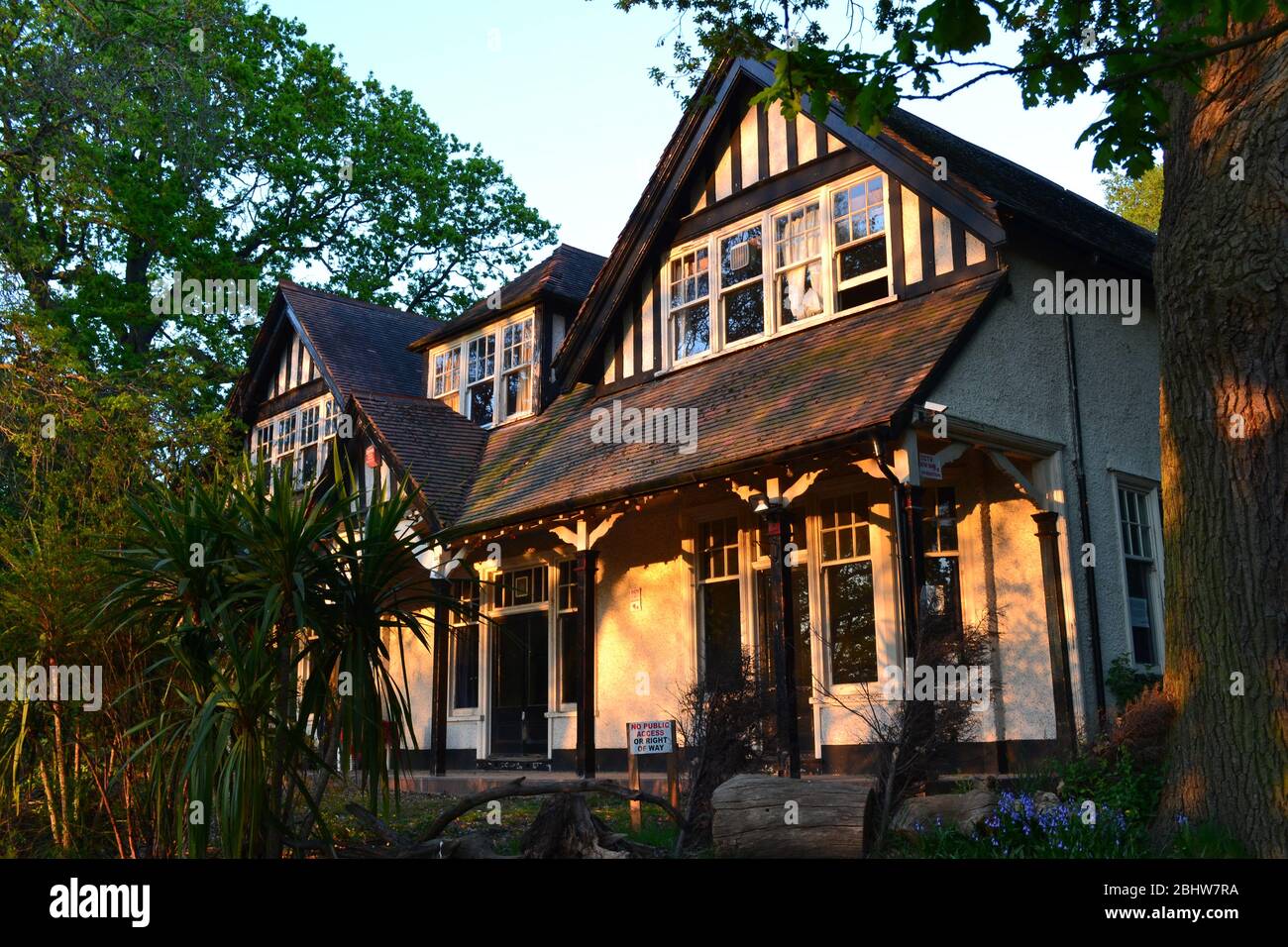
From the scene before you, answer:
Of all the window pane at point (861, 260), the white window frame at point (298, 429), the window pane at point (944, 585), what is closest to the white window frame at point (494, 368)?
the white window frame at point (298, 429)

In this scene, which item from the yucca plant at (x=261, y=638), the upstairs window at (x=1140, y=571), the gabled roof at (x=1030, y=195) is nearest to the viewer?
the yucca plant at (x=261, y=638)

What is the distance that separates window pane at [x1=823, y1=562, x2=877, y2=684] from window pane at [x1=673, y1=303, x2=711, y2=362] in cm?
368

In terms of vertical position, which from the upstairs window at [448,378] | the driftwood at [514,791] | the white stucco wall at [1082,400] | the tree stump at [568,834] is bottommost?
the tree stump at [568,834]

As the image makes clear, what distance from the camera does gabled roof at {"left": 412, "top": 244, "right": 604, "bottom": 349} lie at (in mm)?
18078

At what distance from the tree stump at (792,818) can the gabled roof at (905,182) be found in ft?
20.3

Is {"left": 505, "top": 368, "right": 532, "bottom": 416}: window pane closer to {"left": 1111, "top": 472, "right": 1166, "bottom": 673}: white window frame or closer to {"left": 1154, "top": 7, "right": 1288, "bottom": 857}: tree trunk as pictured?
{"left": 1111, "top": 472, "right": 1166, "bottom": 673}: white window frame

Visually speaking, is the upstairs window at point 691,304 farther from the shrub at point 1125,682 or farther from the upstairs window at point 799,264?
the shrub at point 1125,682

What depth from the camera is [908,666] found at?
9633 millimetres

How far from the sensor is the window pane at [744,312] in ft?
47.7

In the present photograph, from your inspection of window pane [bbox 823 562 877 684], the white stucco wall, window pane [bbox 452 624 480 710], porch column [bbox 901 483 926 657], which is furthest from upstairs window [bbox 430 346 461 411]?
porch column [bbox 901 483 926 657]

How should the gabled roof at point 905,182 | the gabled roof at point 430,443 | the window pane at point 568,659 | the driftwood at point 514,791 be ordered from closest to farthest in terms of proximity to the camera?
the driftwood at point 514,791
the gabled roof at point 905,182
the window pane at point 568,659
the gabled roof at point 430,443

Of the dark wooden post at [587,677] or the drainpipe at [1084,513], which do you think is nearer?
the drainpipe at [1084,513]

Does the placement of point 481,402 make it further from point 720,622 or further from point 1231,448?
point 1231,448
